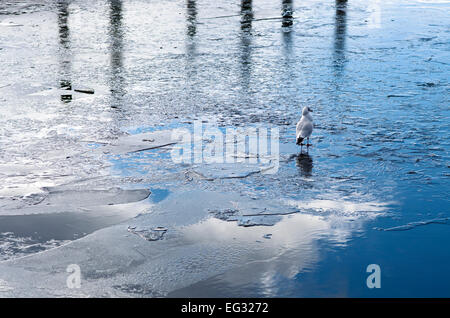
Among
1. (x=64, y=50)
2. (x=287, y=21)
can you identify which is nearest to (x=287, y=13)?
(x=287, y=21)

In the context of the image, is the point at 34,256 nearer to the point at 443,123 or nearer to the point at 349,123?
the point at 349,123

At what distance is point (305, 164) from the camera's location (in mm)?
6734

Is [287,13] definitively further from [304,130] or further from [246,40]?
[304,130]

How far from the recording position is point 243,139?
746 centimetres

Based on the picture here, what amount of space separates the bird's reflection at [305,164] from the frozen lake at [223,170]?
3 centimetres

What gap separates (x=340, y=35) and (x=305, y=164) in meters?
7.40

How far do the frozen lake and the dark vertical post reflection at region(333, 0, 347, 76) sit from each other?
0.08m

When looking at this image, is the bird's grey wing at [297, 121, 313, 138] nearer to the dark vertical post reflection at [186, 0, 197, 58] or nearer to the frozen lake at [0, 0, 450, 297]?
the frozen lake at [0, 0, 450, 297]

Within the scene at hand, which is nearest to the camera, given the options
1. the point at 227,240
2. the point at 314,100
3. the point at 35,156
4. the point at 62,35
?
the point at 227,240

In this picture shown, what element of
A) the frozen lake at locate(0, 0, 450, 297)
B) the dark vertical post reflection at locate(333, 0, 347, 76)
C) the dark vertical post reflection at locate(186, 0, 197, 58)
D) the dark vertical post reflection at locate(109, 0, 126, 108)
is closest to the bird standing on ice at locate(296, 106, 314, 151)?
the frozen lake at locate(0, 0, 450, 297)

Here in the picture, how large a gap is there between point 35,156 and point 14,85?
3349 millimetres

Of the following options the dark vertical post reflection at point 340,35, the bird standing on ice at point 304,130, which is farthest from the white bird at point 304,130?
the dark vertical post reflection at point 340,35

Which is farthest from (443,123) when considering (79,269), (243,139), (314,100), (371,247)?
(79,269)

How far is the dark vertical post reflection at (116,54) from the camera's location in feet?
30.9
